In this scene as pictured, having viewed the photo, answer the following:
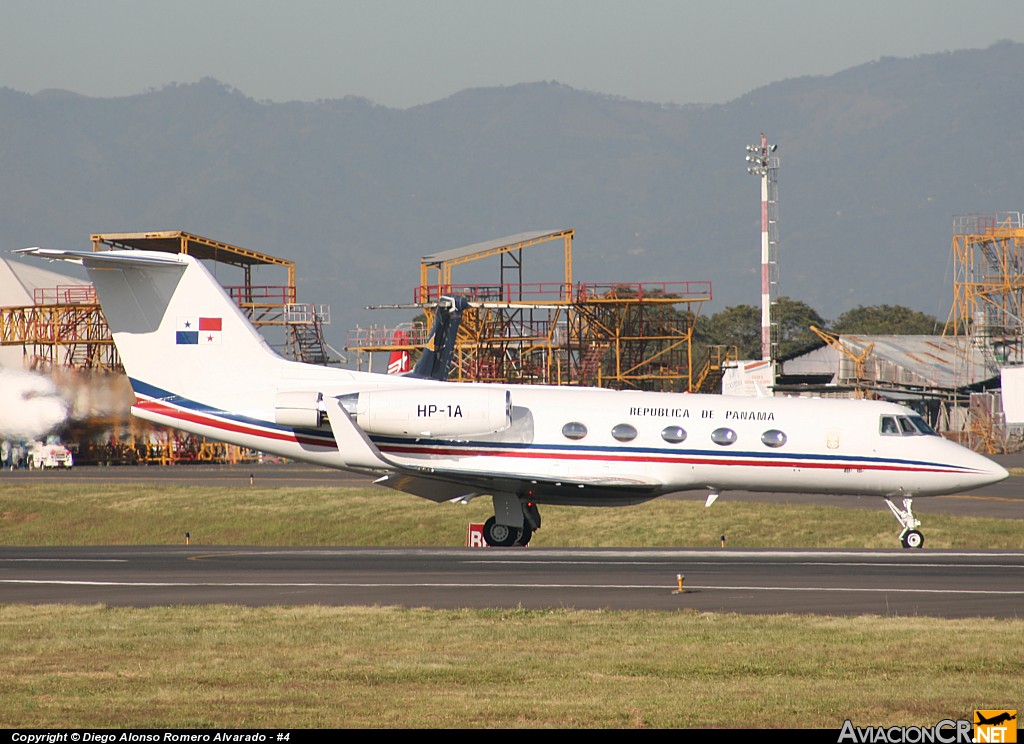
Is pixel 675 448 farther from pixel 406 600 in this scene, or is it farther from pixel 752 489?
pixel 406 600

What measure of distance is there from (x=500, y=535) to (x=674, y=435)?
429 cm

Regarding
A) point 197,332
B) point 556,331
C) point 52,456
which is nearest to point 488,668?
point 197,332

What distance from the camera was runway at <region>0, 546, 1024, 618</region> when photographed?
19.1 metres

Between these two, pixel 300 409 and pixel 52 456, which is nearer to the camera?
pixel 300 409

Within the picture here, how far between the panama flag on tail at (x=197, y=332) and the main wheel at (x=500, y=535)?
715 cm

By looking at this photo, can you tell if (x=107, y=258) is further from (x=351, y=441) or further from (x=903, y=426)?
(x=903, y=426)

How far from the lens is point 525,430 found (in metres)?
29.0

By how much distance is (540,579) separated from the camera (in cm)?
2164

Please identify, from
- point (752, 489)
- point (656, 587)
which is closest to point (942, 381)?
point (752, 489)

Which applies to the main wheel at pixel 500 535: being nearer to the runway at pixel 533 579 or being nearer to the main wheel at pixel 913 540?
the runway at pixel 533 579

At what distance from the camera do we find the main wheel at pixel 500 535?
29.6m

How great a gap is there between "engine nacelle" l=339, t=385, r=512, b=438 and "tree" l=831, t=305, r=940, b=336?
4862 inches

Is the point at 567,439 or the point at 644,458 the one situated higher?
the point at 567,439

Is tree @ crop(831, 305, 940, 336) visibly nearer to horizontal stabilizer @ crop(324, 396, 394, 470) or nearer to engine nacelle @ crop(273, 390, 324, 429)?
engine nacelle @ crop(273, 390, 324, 429)
